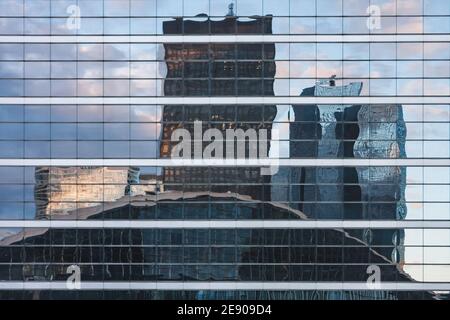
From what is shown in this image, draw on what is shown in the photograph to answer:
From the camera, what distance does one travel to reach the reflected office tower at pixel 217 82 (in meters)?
27.2

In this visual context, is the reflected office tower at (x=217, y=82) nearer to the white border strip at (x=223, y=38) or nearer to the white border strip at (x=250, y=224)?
the white border strip at (x=223, y=38)

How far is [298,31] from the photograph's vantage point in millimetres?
27234

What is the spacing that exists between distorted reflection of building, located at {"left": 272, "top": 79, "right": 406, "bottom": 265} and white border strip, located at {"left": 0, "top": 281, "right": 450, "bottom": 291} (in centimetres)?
138

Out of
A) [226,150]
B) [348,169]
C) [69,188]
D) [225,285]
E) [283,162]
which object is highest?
[226,150]

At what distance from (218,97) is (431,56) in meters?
9.73

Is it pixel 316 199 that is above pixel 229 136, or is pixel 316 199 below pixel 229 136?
below

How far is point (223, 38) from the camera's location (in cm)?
2717

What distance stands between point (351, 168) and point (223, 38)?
8167mm

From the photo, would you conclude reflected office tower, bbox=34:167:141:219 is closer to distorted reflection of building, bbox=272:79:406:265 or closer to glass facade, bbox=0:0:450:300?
glass facade, bbox=0:0:450:300

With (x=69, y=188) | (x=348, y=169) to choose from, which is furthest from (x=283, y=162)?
(x=69, y=188)

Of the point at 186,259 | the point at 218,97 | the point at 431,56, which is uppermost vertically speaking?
the point at 431,56

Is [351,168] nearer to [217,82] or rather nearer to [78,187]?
[217,82]

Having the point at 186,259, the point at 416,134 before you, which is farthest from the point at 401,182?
the point at 186,259

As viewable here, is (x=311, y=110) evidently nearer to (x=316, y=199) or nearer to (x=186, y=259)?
(x=316, y=199)
